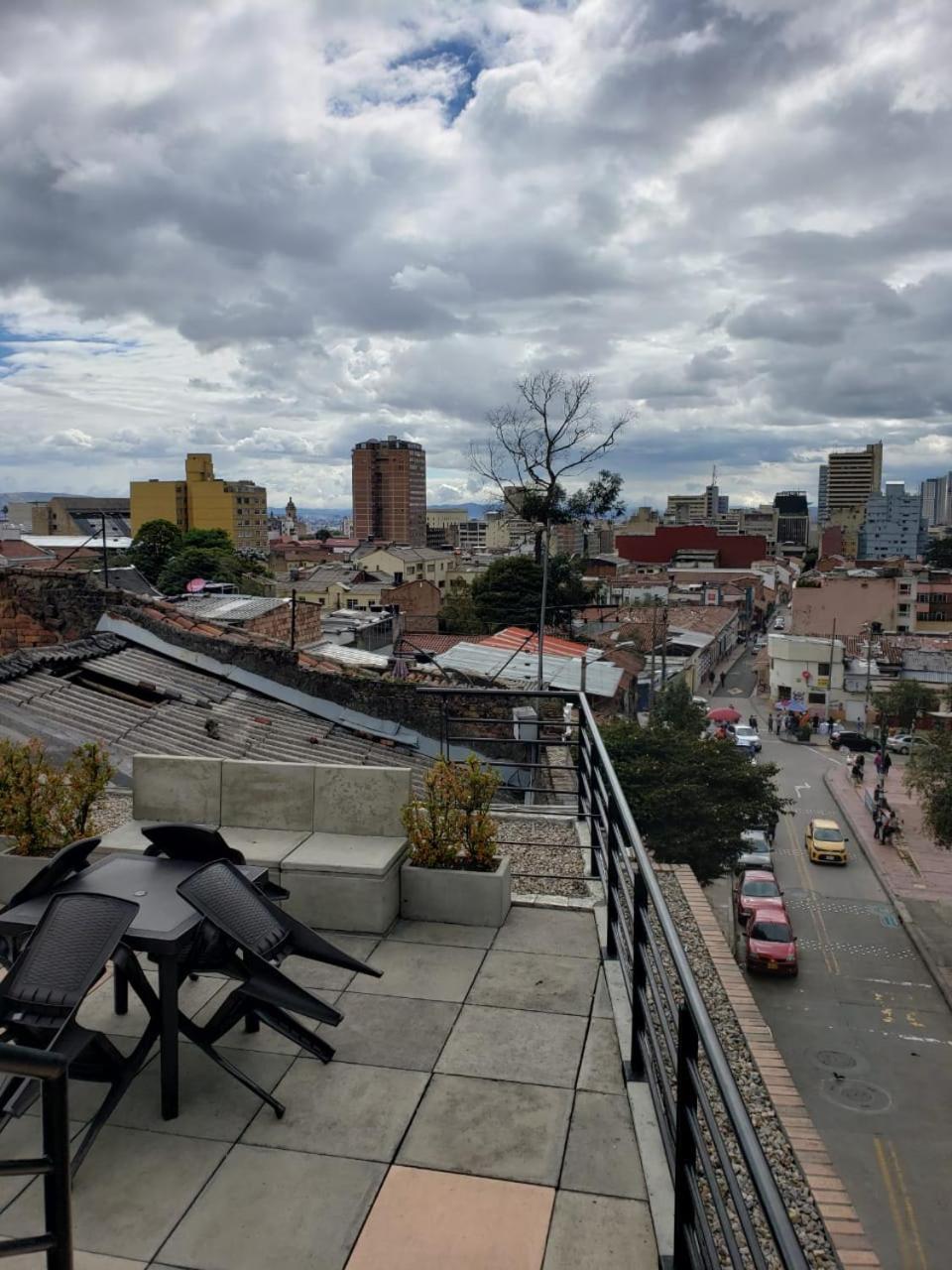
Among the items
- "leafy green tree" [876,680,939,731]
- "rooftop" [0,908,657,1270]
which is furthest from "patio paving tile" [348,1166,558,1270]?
"leafy green tree" [876,680,939,731]

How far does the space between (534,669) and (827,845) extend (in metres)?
13.9

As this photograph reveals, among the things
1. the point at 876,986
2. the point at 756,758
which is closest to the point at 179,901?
the point at 876,986

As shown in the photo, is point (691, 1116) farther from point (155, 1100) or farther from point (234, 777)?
point (234, 777)

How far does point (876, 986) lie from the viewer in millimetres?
19891

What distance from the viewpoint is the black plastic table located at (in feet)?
10.4

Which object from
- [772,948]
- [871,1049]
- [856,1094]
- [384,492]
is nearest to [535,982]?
[856,1094]

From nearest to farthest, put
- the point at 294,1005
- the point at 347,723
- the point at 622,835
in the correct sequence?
the point at 294,1005 < the point at 622,835 < the point at 347,723

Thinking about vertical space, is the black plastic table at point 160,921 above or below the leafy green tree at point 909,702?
above

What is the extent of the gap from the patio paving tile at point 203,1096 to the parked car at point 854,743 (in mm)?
47029

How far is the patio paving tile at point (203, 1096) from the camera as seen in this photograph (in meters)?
3.22

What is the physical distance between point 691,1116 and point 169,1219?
1.61 metres

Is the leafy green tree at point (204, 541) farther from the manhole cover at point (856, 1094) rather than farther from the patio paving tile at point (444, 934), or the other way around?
the patio paving tile at point (444, 934)

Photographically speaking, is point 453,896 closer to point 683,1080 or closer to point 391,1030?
point 391,1030

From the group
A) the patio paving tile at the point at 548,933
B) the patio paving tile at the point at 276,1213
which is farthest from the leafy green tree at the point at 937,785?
the patio paving tile at the point at 276,1213
